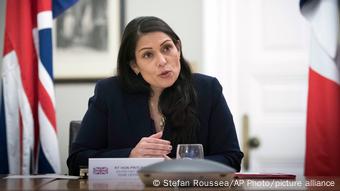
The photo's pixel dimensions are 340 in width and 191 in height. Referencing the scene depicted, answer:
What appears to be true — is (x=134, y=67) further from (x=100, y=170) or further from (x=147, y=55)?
(x=100, y=170)

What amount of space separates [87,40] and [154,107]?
4.25ft

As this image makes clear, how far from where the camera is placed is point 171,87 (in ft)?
7.07

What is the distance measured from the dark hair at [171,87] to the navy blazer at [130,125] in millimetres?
31

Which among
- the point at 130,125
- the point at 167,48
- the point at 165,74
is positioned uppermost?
the point at 167,48

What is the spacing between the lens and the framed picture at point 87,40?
322cm

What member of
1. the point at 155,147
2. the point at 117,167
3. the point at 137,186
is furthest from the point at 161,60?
the point at 137,186

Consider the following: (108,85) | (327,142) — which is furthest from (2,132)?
(327,142)

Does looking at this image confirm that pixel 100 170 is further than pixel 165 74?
No

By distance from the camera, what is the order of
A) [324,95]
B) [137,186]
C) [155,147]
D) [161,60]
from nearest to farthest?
1. [137,186]
2. [155,147]
3. [161,60]
4. [324,95]

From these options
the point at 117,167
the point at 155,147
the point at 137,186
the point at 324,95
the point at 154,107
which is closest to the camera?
the point at 137,186

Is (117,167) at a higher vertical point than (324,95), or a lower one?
lower

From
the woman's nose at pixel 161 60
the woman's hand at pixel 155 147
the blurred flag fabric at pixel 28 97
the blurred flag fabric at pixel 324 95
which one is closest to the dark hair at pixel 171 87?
the woman's nose at pixel 161 60

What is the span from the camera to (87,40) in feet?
10.7

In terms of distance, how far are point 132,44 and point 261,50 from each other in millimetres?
1530
